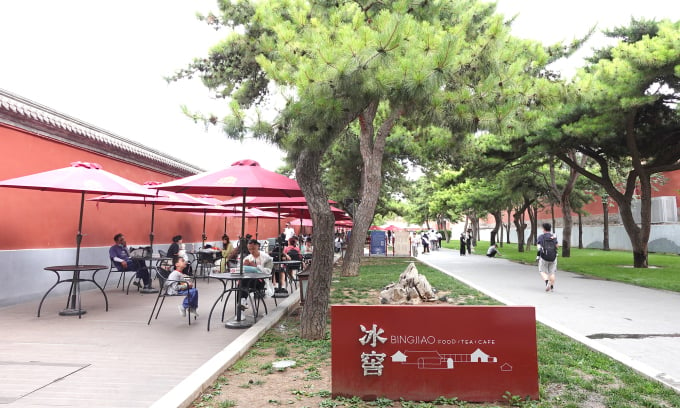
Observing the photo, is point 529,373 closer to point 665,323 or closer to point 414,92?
point 414,92

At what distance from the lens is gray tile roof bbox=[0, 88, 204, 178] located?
317 inches

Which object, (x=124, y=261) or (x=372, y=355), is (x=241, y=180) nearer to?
(x=372, y=355)

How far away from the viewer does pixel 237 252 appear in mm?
10898

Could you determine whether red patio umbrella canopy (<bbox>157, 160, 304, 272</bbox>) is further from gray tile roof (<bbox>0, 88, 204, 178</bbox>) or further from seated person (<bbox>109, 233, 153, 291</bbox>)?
gray tile roof (<bbox>0, 88, 204, 178</bbox>)

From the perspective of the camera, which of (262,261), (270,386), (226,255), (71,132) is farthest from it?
(226,255)

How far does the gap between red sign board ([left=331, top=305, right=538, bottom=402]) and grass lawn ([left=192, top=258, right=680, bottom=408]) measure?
105 mm

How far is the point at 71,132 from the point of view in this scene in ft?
31.6

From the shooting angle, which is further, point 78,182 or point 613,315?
point 613,315

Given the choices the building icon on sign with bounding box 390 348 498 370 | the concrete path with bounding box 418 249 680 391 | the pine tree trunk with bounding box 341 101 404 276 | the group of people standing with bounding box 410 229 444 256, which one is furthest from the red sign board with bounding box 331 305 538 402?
the group of people standing with bounding box 410 229 444 256

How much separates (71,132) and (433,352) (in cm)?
933

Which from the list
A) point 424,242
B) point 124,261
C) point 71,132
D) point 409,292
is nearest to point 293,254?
point 409,292

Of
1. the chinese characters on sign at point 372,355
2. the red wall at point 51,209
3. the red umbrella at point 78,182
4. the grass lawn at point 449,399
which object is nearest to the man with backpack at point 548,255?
the grass lawn at point 449,399

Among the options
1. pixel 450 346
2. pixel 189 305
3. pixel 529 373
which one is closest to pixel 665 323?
pixel 529 373

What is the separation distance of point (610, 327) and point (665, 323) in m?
1.06
